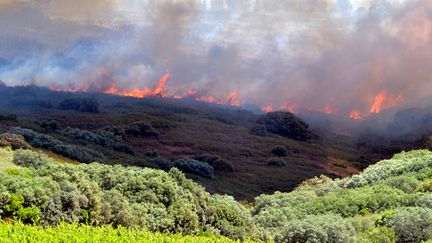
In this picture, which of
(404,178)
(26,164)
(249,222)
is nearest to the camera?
(249,222)

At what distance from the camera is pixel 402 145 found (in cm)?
10275

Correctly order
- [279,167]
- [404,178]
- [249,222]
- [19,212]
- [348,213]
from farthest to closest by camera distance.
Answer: [279,167] < [404,178] < [348,213] < [249,222] < [19,212]

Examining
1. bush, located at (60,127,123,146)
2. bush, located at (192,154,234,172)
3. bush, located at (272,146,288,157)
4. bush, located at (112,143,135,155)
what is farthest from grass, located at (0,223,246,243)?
bush, located at (272,146,288,157)

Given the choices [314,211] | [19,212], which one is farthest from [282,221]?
[19,212]

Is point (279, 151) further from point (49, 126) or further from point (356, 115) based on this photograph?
point (356, 115)

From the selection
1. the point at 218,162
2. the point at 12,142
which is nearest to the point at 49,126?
the point at 218,162

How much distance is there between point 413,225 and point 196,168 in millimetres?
43453

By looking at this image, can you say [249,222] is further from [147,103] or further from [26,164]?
[147,103]

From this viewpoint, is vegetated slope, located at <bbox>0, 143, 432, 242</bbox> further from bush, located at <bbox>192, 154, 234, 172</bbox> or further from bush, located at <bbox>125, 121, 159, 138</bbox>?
bush, located at <bbox>125, 121, 159, 138</bbox>

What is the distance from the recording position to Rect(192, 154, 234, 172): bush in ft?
256

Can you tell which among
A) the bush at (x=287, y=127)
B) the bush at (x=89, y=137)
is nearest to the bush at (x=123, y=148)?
the bush at (x=89, y=137)

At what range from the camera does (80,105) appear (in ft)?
424

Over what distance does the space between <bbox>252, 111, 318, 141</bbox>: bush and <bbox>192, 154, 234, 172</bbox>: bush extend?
1398 inches

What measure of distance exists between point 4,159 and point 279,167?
5317 centimetres
